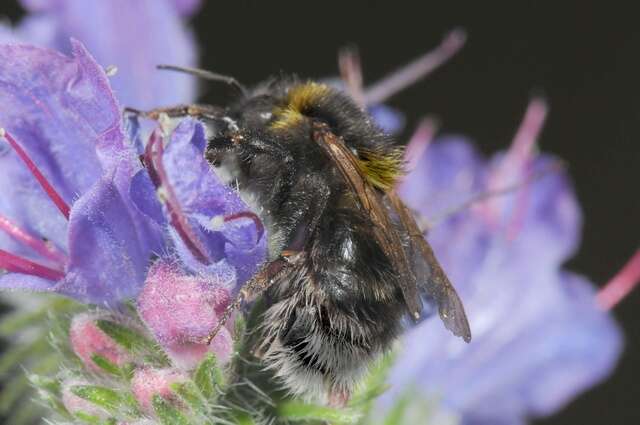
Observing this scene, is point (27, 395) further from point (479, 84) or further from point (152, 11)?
point (479, 84)

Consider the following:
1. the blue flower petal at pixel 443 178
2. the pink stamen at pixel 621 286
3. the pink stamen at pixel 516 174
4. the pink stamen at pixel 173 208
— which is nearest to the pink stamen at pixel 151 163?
the pink stamen at pixel 173 208

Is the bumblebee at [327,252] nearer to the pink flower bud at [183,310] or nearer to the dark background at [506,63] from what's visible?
the pink flower bud at [183,310]

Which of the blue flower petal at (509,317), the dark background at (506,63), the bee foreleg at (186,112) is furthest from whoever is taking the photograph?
the dark background at (506,63)

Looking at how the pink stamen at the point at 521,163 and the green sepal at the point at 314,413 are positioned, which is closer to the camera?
the green sepal at the point at 314,413

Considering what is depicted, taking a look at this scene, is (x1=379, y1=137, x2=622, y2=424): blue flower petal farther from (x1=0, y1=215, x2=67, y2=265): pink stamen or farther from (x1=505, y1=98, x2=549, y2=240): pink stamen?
(x1=0, y1=215, x2=67, y2=265): pink stamen

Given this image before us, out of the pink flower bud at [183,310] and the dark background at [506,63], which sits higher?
the pink flower bud at [183,310]

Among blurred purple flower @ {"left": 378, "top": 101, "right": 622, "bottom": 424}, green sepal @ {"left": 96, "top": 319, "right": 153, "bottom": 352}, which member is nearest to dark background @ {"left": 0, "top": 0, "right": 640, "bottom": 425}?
blurred purple flower @ {"left": 378, "top": 101, "right": 622, "bottom": 424}

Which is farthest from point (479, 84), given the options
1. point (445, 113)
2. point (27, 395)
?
point (27, 395)
